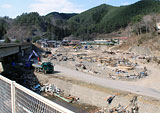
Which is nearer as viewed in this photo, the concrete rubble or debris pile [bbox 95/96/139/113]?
debris pile [bbox 95/96/139/113]

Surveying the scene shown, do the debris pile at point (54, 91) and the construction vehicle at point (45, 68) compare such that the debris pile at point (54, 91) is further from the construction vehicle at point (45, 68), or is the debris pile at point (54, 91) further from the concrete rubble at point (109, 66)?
the concrete rubble at point (109, 66)

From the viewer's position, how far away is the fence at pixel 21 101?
3.04 metres

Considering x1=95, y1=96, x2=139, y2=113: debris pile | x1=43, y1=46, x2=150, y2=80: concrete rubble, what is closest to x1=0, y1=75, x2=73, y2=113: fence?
x1=95, y1=96, x2=139, y2=113: debris pile

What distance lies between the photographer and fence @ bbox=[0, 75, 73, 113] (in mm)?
3041

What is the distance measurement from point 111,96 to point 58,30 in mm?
127550

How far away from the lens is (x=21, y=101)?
3.85 meters

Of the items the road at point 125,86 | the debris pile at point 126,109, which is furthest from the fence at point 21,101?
the road at point 125,86

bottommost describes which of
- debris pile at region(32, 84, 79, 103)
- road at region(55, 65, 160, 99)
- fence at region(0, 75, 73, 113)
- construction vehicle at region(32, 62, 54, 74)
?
debris pile at region(32, 84, 79, 103)

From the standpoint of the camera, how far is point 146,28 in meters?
73.8

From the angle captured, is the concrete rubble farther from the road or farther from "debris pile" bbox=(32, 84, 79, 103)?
"debris pile" bbox=(32, 84, 79, 103)

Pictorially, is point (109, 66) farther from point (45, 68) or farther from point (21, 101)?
point (21, 101)

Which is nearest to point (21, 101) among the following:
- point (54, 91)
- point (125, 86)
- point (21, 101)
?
point (21, 101)

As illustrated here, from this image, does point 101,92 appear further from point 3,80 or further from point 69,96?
point 3,80

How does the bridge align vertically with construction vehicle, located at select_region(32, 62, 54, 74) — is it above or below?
above
